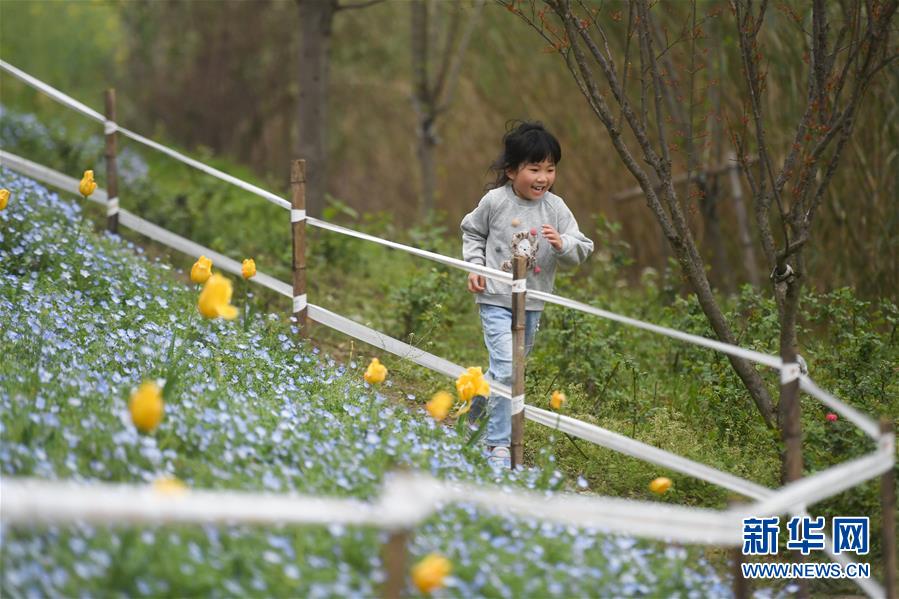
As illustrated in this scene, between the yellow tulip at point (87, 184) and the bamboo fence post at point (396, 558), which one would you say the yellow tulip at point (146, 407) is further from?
the yellow tulip at point (87, 184)

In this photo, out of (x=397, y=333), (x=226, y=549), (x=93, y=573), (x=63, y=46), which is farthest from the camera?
(x=63, y=46)

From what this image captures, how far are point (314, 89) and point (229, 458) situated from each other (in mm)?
4307

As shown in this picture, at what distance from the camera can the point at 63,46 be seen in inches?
485

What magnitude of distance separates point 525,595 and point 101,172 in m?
5.59

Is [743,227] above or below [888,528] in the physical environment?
above

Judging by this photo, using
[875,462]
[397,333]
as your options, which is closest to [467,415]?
[397,333]

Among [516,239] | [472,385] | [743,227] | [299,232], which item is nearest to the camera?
[472,385]

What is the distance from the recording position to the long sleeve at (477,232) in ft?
13.5

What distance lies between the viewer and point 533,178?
4.05 m

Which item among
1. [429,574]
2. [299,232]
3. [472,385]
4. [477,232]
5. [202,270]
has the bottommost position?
[429,574]

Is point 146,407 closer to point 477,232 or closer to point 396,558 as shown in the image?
point 396,558

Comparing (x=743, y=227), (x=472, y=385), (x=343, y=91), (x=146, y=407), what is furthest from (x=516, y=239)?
(x=343, y=91)

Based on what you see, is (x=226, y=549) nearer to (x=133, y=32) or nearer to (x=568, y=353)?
(x=568, y=353)

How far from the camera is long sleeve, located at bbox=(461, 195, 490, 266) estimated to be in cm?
410
